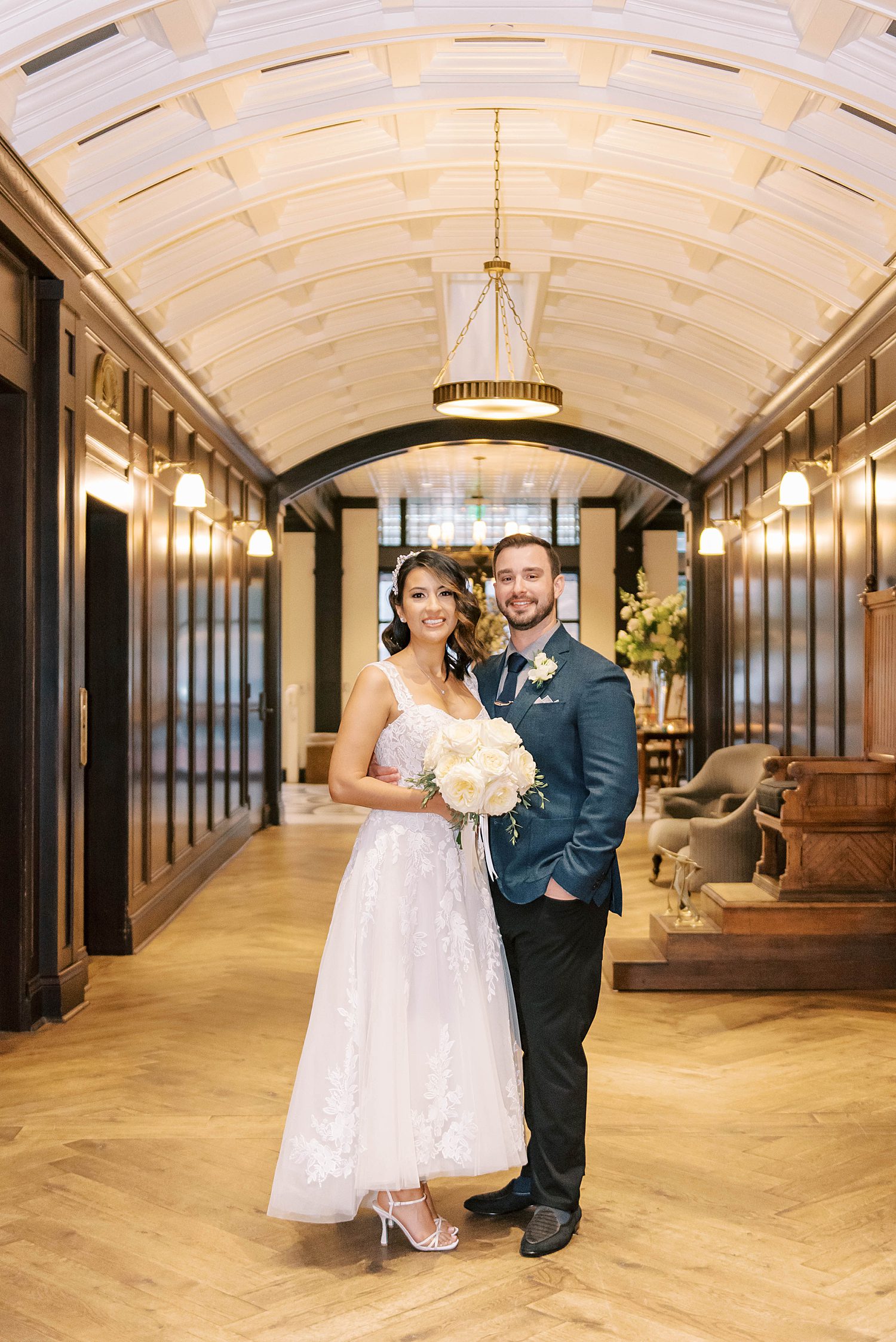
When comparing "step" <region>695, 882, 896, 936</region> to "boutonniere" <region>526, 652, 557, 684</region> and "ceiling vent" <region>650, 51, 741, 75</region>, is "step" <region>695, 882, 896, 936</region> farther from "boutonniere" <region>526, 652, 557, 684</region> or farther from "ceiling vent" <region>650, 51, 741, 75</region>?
"ceiling vent" <region>650, 51, 741, 75</region>

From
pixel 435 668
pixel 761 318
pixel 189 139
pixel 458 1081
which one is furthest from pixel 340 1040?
pixel 761 318

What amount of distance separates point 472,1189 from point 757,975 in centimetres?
254

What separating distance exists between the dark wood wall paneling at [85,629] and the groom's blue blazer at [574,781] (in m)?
2.61

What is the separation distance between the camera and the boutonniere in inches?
118

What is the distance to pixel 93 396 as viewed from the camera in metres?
5.80

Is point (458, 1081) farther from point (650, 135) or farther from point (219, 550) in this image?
point (219, 550)

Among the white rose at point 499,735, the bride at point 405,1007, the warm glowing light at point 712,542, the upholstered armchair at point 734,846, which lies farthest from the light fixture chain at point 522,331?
the white rose at point 499,735

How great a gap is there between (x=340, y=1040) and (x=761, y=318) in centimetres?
559

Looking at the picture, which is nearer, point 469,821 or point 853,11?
point 469,821

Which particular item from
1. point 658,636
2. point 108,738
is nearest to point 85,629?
point 108,738

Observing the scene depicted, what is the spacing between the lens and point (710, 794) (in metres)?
8.63

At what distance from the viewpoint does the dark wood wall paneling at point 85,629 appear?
4.96 meters

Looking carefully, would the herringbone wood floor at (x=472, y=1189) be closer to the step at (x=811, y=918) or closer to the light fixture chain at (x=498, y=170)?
the step at (x=811, y=918)

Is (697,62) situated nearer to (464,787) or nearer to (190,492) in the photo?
(464,787)
